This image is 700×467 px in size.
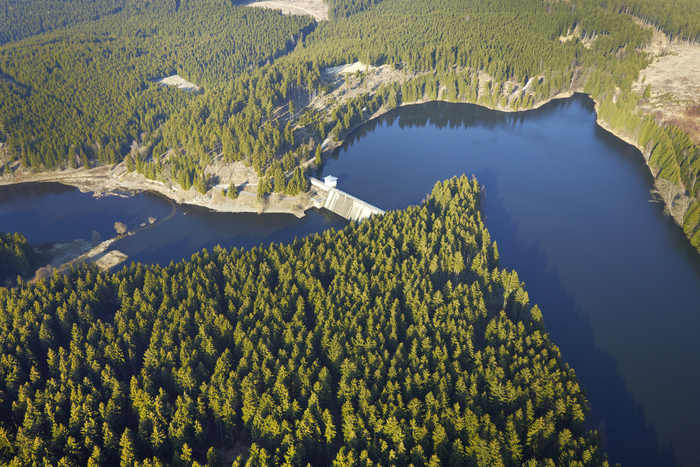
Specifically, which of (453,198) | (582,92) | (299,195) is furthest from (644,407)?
(582,92)

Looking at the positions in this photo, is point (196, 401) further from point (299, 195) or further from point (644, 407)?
point (299, 195)

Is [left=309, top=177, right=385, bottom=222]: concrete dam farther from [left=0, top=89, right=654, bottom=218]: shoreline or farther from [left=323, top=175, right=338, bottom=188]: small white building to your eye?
[left=0, top=89, right=654, bottom=218]: shoreline

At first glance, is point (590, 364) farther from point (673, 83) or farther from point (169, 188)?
point (673, 83)

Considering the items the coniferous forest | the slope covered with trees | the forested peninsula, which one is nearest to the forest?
the coniferous forest

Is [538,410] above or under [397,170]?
above

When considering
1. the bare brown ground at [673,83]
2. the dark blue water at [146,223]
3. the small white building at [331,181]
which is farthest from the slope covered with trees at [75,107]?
the bare brown ground at [673,83]

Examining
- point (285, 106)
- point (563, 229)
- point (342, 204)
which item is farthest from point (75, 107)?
point (563, 229)

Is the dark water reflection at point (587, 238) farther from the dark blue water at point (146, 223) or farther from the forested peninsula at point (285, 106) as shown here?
the dark blue water at point (146, 223)
